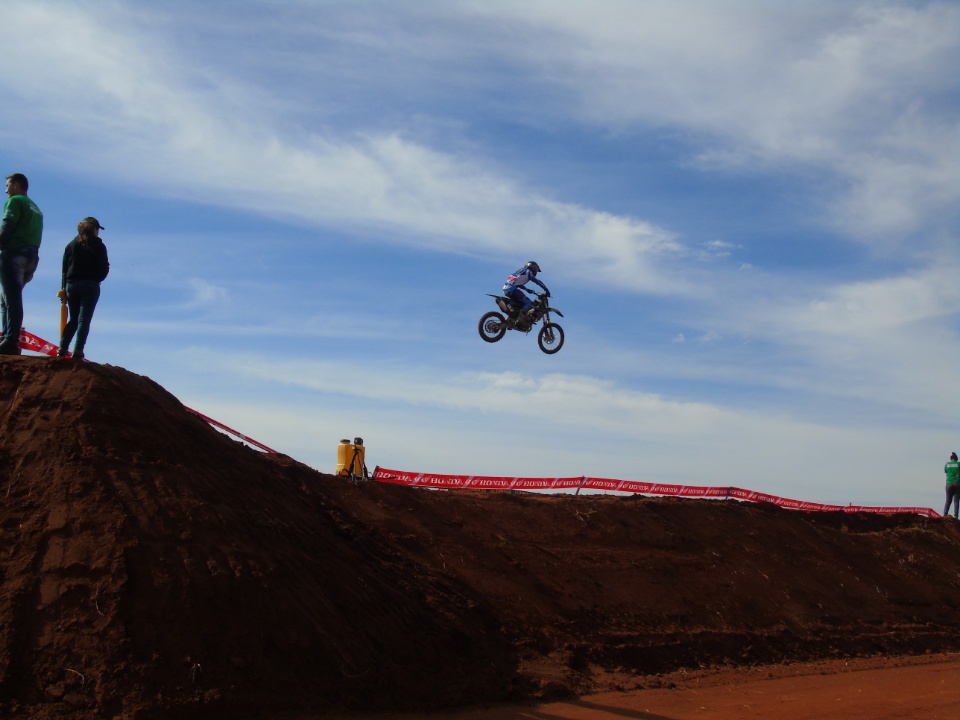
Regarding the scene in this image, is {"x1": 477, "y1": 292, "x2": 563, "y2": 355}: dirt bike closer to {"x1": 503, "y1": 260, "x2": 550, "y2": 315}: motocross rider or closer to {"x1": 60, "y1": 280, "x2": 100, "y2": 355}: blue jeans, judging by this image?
{"x1": 503, "y1": 260, "x2": 550, "y2": 315}: motocross rider

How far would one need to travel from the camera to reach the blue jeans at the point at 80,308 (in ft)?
34.0

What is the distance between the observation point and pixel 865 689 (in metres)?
14.6

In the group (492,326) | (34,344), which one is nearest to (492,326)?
(492,326)

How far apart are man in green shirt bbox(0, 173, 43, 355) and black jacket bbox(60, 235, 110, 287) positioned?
45 centimetres

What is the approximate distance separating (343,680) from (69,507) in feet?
11.7

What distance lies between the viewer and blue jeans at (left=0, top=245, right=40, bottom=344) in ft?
33.8

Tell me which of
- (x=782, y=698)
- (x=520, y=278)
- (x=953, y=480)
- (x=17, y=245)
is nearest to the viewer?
(x=17, y=245)

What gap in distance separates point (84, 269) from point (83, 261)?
0.10 m

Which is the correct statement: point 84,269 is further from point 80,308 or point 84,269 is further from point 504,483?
point 504,483

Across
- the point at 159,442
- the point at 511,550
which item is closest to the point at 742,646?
the point at 511,550

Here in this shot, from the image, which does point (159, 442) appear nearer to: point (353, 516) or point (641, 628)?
point (353, 516)

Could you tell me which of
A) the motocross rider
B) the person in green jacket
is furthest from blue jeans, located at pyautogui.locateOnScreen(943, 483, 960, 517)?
the motocross rider

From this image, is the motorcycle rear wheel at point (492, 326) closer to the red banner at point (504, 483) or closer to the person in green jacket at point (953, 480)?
the red banner at point (504, 483)

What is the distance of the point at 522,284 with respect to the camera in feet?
58.7
